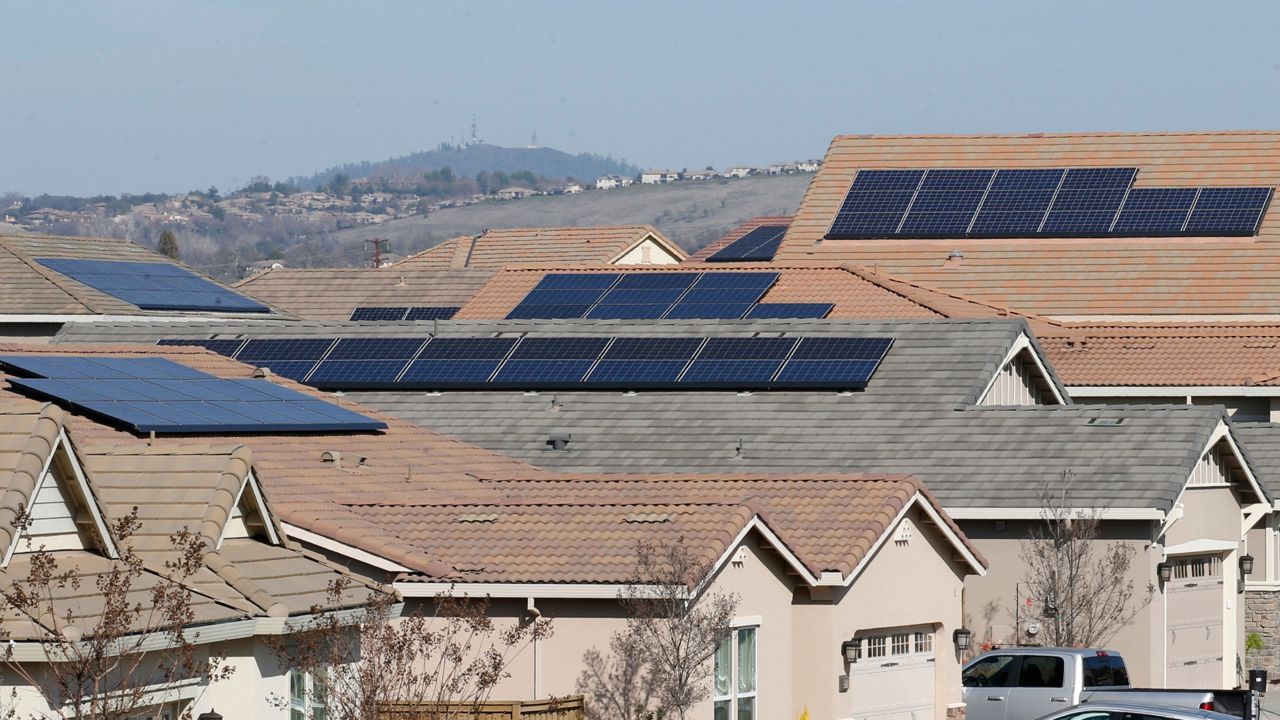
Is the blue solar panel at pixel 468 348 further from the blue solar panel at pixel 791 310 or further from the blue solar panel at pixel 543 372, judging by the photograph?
the blue solar panel at pixel 791 310

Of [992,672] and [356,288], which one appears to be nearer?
[992,672]

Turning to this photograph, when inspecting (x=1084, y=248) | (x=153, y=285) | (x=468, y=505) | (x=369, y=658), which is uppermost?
(x=1084, y=248)

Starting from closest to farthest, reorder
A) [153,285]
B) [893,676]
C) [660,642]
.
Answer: [660,642] → [893,676] → [153,285]

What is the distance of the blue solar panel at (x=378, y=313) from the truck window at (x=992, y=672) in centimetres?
3510

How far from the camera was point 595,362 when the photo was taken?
35.9m

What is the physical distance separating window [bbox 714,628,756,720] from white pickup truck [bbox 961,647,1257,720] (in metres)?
4.82

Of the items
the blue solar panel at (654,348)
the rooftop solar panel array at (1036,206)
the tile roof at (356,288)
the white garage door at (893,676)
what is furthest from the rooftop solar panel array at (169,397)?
the tile roof at (356,288)

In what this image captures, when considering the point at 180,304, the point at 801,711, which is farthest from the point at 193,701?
the point at 180,304

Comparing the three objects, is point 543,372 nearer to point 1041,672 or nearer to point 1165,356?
point 1041,672

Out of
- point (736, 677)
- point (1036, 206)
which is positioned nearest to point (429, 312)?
point (1036, 206)

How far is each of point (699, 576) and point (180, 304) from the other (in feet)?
102

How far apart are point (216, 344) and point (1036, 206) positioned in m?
22.0

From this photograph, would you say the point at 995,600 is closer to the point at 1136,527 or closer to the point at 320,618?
the point at 1136,527

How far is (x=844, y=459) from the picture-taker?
3195cm
